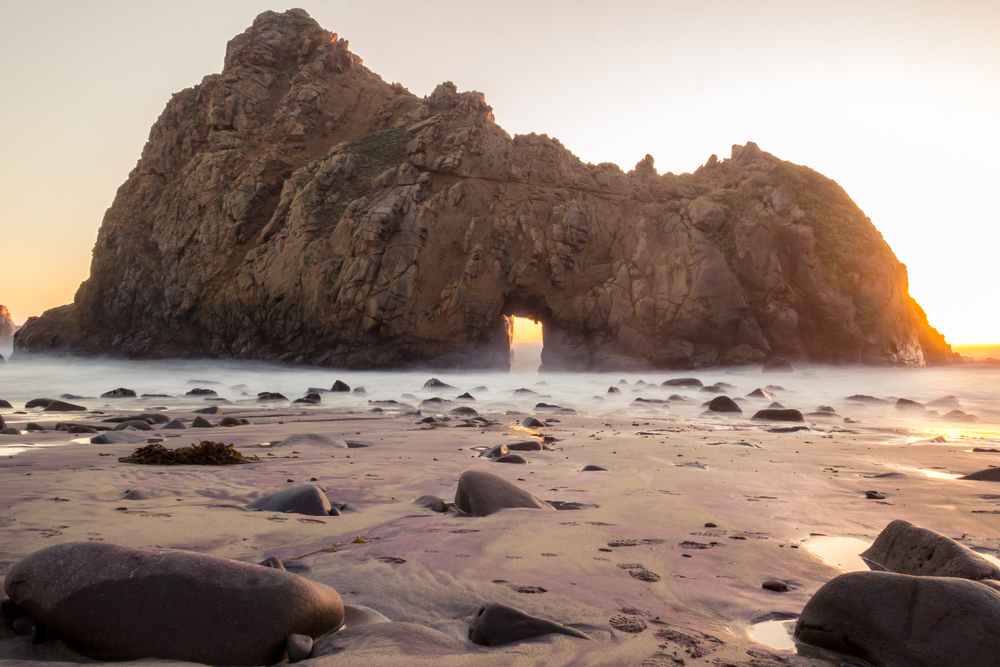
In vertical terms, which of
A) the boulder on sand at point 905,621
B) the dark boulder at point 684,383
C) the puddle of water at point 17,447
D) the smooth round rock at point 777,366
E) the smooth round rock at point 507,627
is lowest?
the puddle of water at point 17,447

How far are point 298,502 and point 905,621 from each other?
304 centimetres

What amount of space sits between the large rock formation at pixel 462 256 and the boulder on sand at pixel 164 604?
882 inches

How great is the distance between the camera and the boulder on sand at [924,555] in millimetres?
2258

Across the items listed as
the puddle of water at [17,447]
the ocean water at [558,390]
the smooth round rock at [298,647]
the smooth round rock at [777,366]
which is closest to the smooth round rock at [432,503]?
the smooth round rock at [298,647]

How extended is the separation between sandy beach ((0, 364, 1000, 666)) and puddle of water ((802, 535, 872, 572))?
0.12 feet

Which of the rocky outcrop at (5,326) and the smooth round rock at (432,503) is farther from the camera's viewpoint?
the rocky outcrop at (5,326)

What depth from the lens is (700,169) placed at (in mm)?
30109

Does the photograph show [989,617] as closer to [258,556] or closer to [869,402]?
[258,556]

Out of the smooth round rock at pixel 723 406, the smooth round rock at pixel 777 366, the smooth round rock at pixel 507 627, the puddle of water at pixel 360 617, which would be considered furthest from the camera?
the smooth round rock at pixel 777 366

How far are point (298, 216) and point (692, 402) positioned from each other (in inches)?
780

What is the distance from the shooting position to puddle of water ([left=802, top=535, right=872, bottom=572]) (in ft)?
8.79

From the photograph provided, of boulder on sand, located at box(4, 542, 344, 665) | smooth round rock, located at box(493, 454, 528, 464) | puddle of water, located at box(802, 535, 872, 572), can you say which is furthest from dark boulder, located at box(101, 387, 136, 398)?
puddle of water, located at box(802, 535, 872, 572)

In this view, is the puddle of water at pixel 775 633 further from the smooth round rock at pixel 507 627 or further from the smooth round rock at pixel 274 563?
the smooth round rock at pixel 274 563

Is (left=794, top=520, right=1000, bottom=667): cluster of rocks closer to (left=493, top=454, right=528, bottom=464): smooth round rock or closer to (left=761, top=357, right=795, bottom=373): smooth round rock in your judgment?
(left=493, top=454, right=528, bottom=464): smooth round rock
